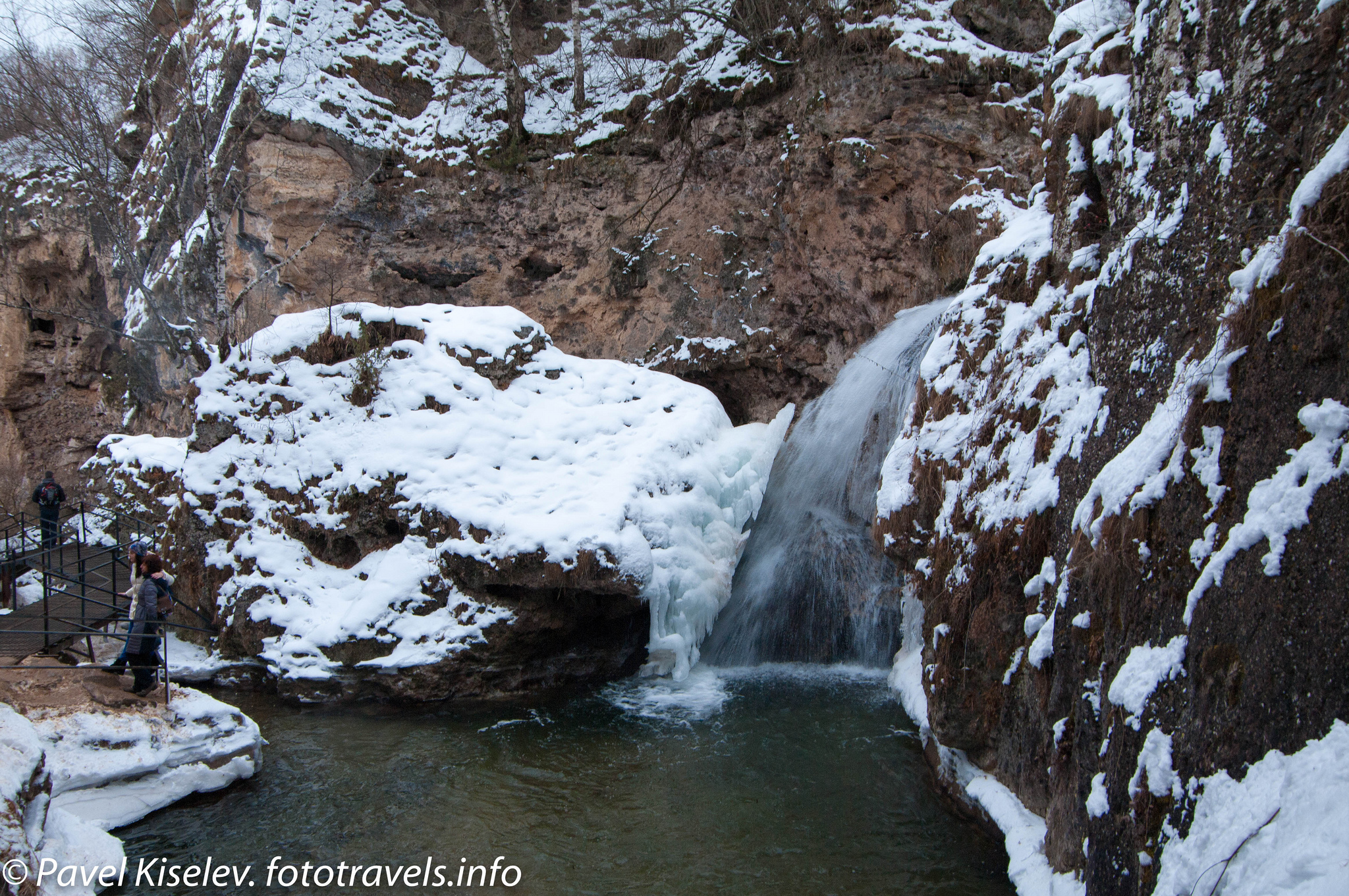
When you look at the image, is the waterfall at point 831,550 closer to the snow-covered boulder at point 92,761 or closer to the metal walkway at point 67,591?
the snow-covered boulder at point 92,761

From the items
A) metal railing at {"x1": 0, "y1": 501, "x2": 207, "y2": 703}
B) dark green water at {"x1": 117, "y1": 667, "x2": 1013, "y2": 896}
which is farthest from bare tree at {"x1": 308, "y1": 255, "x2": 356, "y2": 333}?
dark green water at {"x1": 117, "y1": 667, "x2": 1013, "y2": 896}

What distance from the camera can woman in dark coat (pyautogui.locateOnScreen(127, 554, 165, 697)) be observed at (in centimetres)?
614

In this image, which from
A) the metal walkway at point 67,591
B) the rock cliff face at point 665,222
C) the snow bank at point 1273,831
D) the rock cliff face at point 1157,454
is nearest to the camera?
the snow bank at point 1273,831

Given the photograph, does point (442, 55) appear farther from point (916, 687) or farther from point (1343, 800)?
point (1343, 800)

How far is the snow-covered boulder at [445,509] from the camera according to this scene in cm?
752

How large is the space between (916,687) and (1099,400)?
329 centimetres

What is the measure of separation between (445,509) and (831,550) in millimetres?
4231

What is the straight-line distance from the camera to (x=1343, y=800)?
2.28m

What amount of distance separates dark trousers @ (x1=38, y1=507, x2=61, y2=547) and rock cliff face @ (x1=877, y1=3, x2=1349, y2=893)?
421 inches

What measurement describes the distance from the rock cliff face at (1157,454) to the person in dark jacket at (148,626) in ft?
19.2

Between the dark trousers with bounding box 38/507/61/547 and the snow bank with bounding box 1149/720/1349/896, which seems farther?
the dark trousers with bounding box 38/507/61/547

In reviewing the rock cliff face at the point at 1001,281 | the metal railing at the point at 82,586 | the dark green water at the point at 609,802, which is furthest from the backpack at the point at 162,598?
the rock cliff face at the point at 1001,281

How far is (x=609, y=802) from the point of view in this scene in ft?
18.5

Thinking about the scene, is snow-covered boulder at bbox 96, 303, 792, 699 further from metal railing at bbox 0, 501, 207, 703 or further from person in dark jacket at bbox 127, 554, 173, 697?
person in dark jacket at bbox 127, 554, 173, 697
